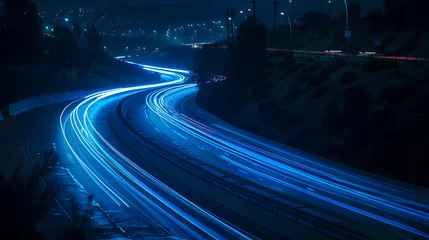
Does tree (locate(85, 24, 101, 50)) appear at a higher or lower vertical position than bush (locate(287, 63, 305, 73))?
higher

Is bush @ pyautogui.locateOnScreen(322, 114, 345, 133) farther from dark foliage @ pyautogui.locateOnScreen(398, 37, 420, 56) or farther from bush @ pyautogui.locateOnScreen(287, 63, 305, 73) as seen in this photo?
dark foliage @ pyautogui.locateOnScreen(398, 37, 420, 56)

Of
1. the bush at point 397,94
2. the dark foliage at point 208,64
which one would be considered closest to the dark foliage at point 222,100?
the dark foliage at point 208,64

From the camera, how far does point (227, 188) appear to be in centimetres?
1750

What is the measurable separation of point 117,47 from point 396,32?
13126 centimetres

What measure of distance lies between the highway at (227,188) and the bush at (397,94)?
5721 millimetres

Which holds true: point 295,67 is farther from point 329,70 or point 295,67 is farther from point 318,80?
point 318,80

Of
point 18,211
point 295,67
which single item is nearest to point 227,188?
point 18,211

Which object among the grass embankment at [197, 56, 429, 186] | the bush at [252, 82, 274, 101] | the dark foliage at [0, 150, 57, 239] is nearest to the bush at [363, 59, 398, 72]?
the grass embankment at [197, 56, 429, 186]

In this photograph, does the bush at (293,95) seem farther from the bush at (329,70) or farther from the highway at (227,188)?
the highway at (227,188)

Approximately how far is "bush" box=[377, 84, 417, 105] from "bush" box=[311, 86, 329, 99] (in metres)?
6.63

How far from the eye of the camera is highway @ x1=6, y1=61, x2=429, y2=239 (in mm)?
13305

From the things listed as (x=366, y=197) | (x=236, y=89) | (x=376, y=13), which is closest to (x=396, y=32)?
(x=376, y=13)

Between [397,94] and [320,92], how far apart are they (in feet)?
26.1

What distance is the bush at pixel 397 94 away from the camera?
27.8m
